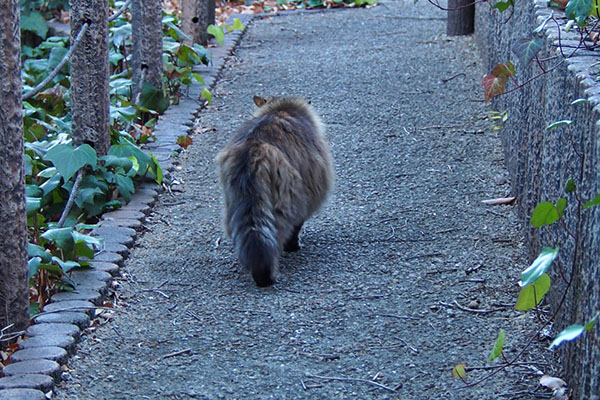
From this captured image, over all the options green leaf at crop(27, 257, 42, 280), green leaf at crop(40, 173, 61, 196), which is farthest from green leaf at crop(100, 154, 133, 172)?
green leaf at crop(27, 257, 42, 280)

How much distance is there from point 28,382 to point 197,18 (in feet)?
21.0

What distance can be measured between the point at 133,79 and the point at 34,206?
305cm

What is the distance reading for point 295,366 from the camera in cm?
356

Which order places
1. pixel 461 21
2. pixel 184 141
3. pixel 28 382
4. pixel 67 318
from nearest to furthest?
pixel 28 382, pixel 67 318, pixel 184 141, pixel 461 21

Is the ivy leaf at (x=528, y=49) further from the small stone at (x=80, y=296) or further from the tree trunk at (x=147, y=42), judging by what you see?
the tree trunk at (x=147, y=42)

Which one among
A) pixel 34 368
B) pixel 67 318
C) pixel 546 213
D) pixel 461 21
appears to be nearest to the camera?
pixel 546 213

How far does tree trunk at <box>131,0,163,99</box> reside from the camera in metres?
7.09

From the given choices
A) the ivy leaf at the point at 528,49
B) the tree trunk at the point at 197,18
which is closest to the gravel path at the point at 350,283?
the ivy leaf at the point at 528,49

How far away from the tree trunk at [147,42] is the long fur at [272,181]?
252cm

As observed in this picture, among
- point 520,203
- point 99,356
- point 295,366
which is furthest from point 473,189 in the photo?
point 99,356

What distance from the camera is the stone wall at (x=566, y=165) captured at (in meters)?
2.89

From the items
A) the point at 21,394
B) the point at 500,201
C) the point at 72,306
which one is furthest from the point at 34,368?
the point at 500,201

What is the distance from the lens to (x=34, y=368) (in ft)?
11.4

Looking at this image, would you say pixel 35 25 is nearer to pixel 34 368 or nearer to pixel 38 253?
pixel 38 253
